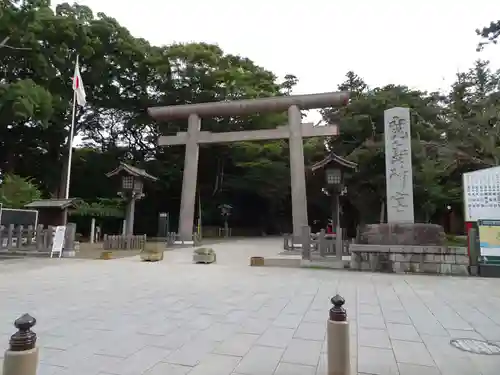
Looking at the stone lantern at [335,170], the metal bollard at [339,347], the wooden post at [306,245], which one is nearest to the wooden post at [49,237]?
the wooden post at [306,245]

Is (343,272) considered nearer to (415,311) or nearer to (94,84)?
(415,311)

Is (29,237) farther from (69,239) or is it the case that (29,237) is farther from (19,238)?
(69,239)

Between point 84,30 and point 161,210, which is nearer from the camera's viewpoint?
point 84,30

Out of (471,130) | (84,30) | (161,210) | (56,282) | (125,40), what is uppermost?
(125,40)

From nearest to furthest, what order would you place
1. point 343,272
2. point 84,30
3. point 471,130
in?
1. point 343,272
2. point 471,130
3. point 84,30

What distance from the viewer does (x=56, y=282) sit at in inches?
305

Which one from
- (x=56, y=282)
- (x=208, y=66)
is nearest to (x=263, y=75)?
(x=208, y=66)

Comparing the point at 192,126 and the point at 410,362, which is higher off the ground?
the point at 192,126

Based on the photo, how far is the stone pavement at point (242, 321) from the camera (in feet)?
11.0

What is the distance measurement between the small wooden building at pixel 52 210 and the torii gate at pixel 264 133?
5958 mm

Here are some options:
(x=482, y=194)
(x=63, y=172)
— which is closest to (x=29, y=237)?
(x=63, y=172)

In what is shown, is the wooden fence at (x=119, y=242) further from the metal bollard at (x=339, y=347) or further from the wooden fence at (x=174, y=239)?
the metal bollard at (x=339, y=347)

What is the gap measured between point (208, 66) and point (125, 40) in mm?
6813

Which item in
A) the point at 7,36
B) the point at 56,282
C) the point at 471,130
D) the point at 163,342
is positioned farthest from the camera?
the point at 7,36
